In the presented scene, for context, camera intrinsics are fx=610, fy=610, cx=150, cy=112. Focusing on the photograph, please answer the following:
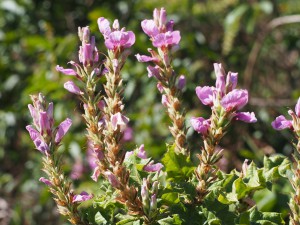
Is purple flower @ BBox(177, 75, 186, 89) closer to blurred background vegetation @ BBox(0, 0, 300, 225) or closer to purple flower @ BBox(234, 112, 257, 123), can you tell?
purple flower @ BBox(234, 112, 257, 123)

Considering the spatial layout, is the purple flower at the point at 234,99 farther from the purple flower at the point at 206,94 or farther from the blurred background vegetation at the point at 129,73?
the blurred background vegetation at the point at 129,73

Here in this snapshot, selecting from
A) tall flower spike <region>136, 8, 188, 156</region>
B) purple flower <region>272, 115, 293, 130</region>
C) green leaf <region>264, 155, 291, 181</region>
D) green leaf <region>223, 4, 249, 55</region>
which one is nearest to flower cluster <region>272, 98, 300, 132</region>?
purple flower <region>272, 115, 293, 130</region>

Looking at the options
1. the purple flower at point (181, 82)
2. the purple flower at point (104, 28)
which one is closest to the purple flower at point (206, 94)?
the purple flower at point (181, 82)

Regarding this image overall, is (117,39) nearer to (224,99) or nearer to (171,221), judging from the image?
(224,99)

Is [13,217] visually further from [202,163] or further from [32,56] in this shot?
[202,163]

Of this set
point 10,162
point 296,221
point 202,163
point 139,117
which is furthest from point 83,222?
point 10,162
